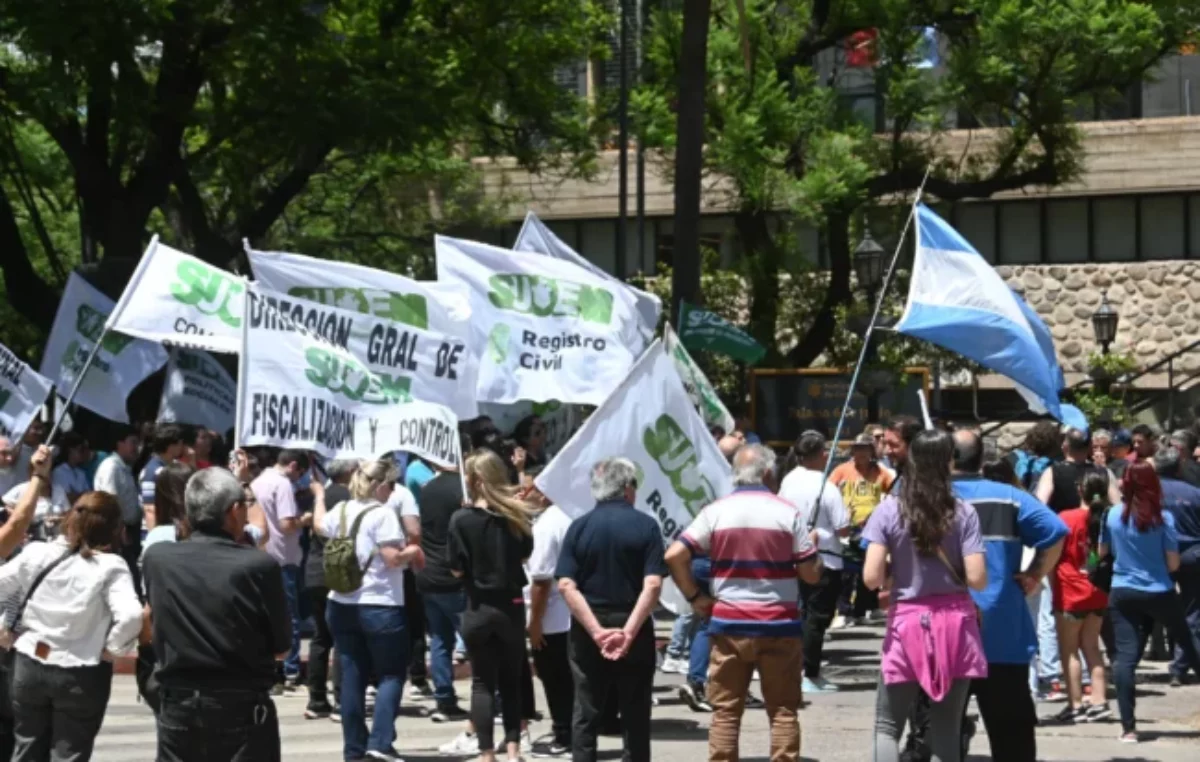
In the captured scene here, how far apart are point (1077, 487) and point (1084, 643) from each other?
121 cm

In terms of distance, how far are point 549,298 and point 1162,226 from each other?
23476 mm

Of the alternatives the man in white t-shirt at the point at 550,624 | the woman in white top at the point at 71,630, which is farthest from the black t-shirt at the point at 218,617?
the man in white t-shirt at the point at 550,624

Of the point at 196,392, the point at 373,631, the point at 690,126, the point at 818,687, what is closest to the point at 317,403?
the point at 373,631

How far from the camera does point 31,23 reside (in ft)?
66.6

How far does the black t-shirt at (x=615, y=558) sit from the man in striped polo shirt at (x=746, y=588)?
0.28m

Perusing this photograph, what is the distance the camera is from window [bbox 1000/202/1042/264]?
3625 cm

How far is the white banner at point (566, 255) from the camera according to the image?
14820 mm

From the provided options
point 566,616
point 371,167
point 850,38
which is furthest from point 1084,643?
point 371,167

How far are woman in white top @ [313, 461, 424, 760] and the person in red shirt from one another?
4302mm

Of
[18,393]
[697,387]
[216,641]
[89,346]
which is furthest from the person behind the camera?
[89,346]

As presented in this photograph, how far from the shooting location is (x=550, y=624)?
12.0 meters

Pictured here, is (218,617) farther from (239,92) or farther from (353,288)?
(239,92)

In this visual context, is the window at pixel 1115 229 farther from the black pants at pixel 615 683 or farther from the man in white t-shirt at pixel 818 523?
the black pants at pixel 615 683

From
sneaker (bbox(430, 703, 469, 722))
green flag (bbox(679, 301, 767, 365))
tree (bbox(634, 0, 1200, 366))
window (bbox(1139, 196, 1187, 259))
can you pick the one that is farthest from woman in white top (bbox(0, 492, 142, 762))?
window (bbox(1139, 196, 1187, 259))
